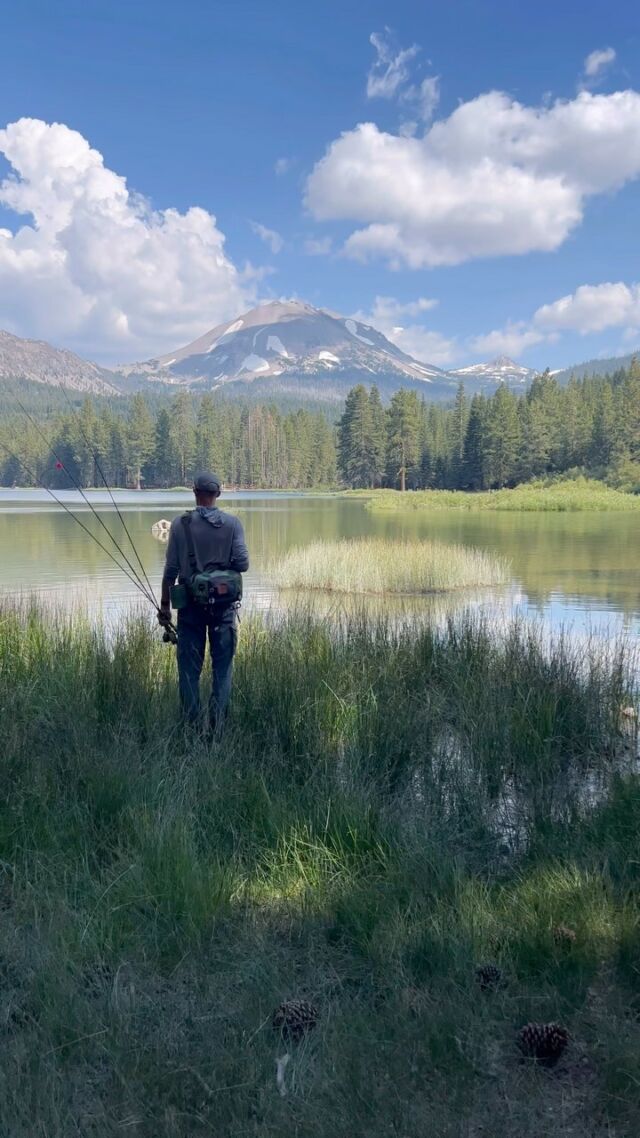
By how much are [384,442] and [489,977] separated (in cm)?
9764

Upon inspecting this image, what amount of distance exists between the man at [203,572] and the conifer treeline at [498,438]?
69346 millimetres

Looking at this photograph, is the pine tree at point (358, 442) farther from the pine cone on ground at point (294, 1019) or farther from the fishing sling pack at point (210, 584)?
the pine cone on ground at point (294, 1019)

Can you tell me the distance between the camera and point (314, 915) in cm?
321

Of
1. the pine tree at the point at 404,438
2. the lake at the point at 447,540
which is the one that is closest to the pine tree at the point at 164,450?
the pine tree at the point at 404,438

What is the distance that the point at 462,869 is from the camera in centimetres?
339

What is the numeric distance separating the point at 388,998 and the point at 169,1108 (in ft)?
2.60

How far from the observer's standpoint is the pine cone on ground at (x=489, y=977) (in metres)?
2.71

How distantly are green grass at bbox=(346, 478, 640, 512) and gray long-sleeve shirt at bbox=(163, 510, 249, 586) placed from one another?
54025 millimetres

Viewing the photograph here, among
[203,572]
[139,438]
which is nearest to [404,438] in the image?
[139,438]

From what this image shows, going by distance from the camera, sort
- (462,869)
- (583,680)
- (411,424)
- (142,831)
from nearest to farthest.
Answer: (462,869)
(142,831)
(583,680)
(411,424)

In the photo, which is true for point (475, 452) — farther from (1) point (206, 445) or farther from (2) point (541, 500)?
(1) point (206, 445)

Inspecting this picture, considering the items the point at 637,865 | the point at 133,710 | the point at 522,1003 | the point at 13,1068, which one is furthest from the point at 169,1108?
the point at 133,710

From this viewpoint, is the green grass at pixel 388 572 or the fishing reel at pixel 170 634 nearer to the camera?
the fishing reel at pixel 170 634

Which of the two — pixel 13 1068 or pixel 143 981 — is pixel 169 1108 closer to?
pixel 13 1068
